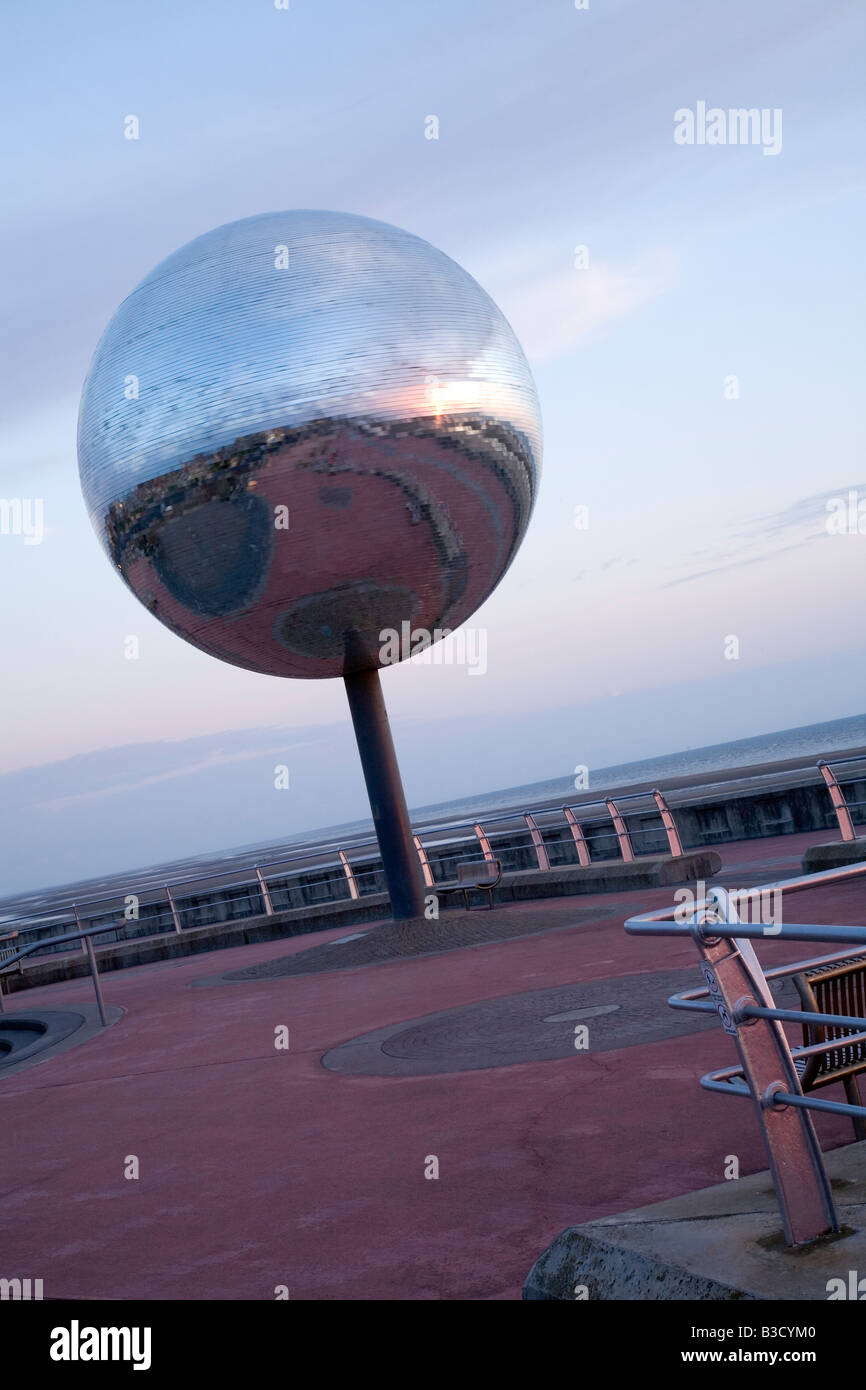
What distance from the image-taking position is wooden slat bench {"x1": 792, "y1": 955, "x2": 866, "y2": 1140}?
4.40 meters

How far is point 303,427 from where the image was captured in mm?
11305

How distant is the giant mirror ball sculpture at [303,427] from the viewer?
11406 millimetres

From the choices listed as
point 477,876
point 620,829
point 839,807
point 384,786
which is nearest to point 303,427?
point 384,786

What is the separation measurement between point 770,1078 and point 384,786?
1148 cm

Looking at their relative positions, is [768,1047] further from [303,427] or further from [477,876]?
[477,876]

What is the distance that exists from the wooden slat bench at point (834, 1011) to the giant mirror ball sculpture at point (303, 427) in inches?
314

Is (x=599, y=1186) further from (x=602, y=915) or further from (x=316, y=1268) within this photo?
(x=602, y=915)

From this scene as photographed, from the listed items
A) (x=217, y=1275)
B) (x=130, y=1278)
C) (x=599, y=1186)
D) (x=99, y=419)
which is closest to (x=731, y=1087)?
(x=599, y=1186)

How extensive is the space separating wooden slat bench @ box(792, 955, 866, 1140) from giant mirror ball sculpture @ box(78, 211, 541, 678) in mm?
7964

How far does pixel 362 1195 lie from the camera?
224 inches

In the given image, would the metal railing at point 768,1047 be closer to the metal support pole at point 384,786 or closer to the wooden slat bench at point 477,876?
the metal support pole at point 384,786

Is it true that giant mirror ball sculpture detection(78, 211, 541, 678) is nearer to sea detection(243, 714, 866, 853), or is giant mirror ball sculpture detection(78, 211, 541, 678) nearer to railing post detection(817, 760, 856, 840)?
railing post detection(817, 760, 856, 840)
